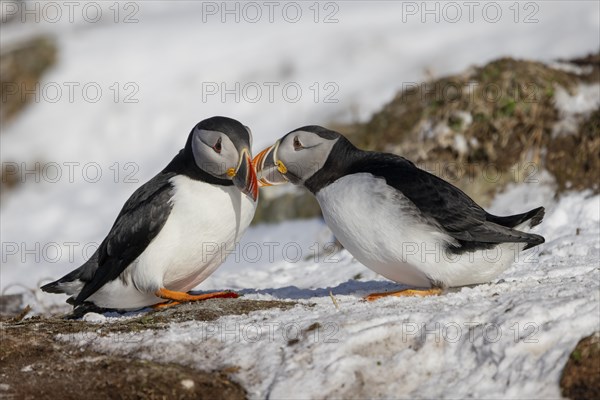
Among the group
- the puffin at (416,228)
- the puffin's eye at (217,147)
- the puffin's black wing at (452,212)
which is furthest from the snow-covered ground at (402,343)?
the puffin's eye at (217,147)

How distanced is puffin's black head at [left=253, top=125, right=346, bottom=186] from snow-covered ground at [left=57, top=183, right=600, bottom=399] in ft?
3.57

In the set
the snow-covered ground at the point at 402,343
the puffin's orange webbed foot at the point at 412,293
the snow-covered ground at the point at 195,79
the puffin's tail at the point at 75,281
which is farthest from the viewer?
the snow-covered ground at the point at 195,79

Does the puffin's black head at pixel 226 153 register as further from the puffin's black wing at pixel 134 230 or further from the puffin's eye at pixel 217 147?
the puffin's black wing at pixel 134 230

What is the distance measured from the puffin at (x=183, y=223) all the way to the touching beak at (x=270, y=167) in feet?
0.37

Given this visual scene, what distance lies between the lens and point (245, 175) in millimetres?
7227

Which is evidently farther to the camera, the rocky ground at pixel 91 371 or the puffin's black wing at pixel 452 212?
the puffin's black wing at pixel 452 212

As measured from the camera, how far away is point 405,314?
19.2ft

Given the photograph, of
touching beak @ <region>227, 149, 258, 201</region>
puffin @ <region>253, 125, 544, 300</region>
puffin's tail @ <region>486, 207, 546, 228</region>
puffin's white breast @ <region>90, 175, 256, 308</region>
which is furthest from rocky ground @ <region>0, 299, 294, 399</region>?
puffin's tail @ <region>486, 207, 546, 228</region>

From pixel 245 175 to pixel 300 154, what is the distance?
485 millimetres

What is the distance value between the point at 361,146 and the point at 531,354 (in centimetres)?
827

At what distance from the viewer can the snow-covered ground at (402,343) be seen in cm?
512

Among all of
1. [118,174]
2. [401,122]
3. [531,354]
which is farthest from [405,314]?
[118,174]

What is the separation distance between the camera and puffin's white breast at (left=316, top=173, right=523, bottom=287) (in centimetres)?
671

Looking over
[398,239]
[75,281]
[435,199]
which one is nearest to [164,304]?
[75,281]
